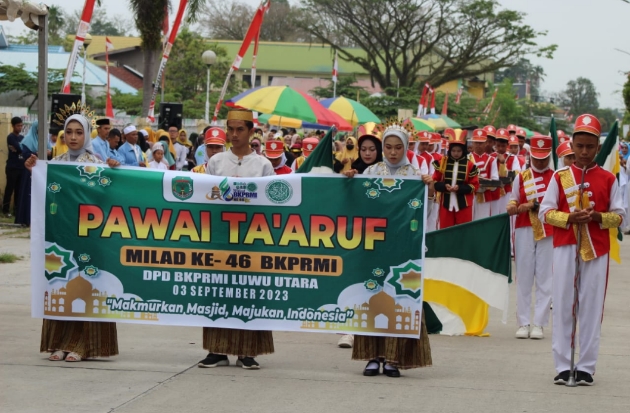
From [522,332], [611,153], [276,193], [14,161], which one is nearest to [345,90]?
[14,161]

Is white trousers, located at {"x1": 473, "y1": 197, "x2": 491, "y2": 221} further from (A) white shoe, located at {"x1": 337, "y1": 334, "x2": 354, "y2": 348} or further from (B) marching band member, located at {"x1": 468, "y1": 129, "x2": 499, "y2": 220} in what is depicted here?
(A) white shoe, located at {"x1": 337, "y1": 334, "x2": 354, "y2": 348}

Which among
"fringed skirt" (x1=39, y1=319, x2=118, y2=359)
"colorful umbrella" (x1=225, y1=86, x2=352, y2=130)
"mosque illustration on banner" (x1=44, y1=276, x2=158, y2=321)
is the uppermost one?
"colorful umbrella" (x1=225, y1=86, x2=352, y2=130)

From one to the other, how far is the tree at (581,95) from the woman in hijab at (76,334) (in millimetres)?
127016

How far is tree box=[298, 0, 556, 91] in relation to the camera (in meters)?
57.9

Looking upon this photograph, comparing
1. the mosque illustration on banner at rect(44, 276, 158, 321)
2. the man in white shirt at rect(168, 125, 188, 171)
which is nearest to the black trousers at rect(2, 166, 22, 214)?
the man in white shirt at rect(168, 125, 188, 171)

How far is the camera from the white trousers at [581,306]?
8055mm

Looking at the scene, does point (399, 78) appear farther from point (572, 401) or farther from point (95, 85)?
point (572, 401)

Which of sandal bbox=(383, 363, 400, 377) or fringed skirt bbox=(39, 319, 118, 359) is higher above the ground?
fringed skirt bbox=(39, 319, 118, 359)

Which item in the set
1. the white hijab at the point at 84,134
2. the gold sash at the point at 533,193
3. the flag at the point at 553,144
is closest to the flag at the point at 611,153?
the gold sash at the point at 533,193

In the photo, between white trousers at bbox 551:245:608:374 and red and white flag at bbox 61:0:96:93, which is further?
red and white flag at bbox 61:0:96:93

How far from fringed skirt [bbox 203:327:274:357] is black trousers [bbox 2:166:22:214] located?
1258cm

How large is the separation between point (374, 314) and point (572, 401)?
1562mm

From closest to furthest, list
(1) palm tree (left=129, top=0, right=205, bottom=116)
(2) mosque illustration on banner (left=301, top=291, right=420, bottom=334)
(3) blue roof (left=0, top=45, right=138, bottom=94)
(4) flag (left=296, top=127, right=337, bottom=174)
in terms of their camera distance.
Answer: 1. (2) mosque illustration on banner (left=301, top=291, right=420, bottom=334)
2. (4) flag (left=296, top=127, right=337, bottom=174)
3. (1) palm tree (left=129, top=0, right=205, bottom=116)
4. (3) blue roof (left=0, top=45, right=138, bottom=94)

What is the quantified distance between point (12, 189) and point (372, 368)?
549 inches
